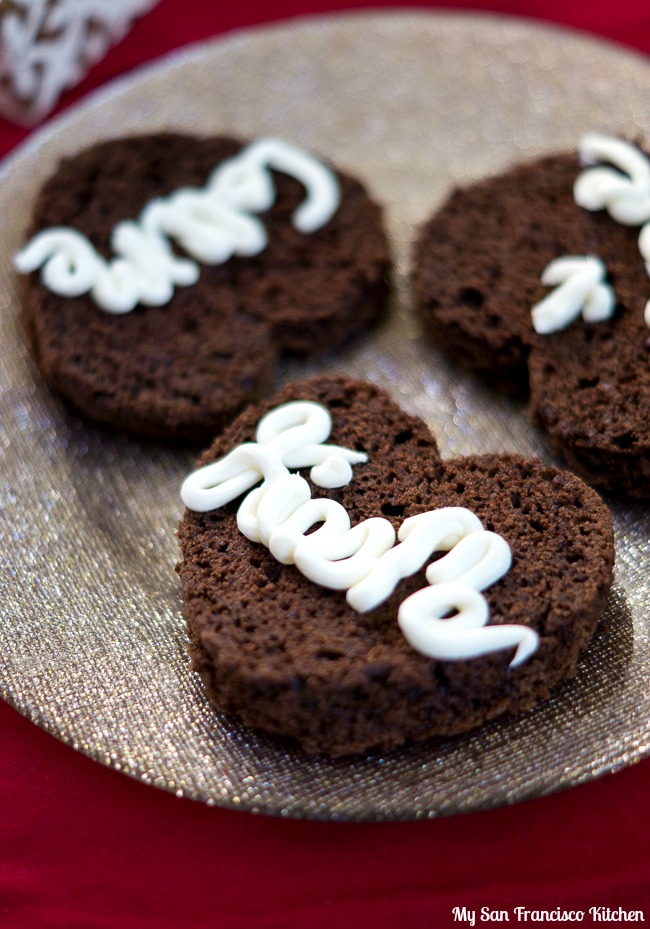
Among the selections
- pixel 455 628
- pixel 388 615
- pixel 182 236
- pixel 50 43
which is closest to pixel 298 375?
pixel 182 236

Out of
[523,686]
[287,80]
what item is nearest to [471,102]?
[287,80]

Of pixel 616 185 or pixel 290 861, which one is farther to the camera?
pixel 616 185

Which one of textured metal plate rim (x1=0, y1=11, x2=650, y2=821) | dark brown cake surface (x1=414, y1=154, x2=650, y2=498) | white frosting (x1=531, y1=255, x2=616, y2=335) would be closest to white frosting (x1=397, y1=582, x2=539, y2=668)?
textured metal plate rim (x1=0, y1=11, x2=650, y2=821)

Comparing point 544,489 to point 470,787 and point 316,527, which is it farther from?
point 470,787

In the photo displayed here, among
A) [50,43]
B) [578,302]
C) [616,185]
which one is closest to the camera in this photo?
[578,302]

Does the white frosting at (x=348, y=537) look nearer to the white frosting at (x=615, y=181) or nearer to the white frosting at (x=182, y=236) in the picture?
the white frosting at (x=182, y=236)

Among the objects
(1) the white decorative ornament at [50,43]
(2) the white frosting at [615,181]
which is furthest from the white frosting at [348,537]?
(1) the white decorative ornament at [50,43]

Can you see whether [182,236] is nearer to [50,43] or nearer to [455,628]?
[50,43]
